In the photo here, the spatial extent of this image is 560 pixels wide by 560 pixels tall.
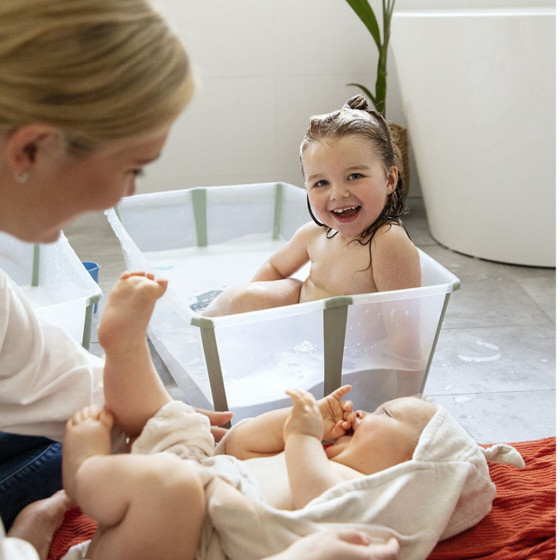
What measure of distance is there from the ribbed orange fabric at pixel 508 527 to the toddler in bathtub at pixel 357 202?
0.38 metres

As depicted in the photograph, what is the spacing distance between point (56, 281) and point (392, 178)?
2.39 ft

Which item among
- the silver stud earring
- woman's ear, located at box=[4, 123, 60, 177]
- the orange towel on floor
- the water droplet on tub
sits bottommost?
the orange towel on floor

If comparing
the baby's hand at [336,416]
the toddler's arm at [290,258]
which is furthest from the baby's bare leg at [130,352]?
the toddler's arm at [290,258]

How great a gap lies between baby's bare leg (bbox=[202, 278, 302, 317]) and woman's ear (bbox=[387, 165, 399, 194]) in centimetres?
30

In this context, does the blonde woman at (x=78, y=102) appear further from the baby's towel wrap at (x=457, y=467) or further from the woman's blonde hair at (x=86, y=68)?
the baby's towel wrap at (x=457, y=467)

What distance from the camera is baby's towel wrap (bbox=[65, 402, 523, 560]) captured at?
0.93 metres

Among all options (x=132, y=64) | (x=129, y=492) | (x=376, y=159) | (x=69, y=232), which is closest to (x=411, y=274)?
(x=376, y=159)

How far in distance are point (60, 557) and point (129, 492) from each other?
0.77 feet

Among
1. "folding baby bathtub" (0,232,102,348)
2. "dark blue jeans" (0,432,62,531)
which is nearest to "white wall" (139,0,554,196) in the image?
"folding baby bathtub" (0,232,102,348)

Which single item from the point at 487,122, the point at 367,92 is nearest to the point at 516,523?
the point at 487,122

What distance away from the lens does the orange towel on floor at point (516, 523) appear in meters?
1.05

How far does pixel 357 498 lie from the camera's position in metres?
0.96

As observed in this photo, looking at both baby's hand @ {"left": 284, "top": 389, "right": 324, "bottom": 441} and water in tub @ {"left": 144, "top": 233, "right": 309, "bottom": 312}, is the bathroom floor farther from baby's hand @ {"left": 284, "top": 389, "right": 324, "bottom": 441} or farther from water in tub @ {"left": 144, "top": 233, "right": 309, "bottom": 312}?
baby's hand @ {"left": 284, "top": 389, "right": 324, "bottom": 441}

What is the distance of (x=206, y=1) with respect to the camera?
8.64 feet
